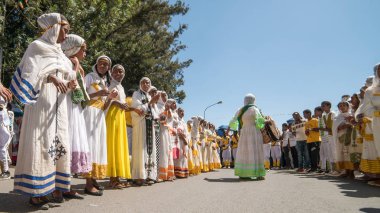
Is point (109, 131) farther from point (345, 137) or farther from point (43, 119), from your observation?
point (345, 137)

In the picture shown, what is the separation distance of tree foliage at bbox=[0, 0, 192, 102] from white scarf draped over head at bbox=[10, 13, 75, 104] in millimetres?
8060

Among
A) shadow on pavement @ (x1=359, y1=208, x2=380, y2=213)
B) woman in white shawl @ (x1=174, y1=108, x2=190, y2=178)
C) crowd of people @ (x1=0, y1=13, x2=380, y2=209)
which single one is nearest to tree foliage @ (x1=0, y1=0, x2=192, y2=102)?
crowd of people @ (x1=0, y1=13, x2=380, y2=209)

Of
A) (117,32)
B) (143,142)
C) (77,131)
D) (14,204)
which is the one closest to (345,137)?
(143,142)

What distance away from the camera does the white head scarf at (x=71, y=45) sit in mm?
5039

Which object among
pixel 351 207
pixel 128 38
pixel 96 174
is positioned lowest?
pixel 351 207

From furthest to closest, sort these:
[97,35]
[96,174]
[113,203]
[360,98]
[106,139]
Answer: [97,35]
[360,98]
[106,139]
[96,174]
[113,203]

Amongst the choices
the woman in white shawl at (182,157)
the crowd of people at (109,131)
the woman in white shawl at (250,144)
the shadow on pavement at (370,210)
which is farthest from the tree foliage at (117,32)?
the shadow on pavement at (370,210)

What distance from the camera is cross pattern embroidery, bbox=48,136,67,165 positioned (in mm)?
4047

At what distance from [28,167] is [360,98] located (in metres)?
7.47

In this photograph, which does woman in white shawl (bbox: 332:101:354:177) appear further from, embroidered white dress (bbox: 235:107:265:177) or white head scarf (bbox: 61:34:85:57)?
white head scarf (bbox: 61:34:85:57)

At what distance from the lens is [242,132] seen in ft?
30.3

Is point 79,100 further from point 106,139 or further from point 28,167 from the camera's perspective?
point 106,139

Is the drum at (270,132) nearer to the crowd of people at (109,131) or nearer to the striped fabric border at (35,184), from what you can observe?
the crowd of people at (109,131)

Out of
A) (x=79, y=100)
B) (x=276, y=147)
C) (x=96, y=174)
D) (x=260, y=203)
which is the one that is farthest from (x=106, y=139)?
(x=276, y=147)
